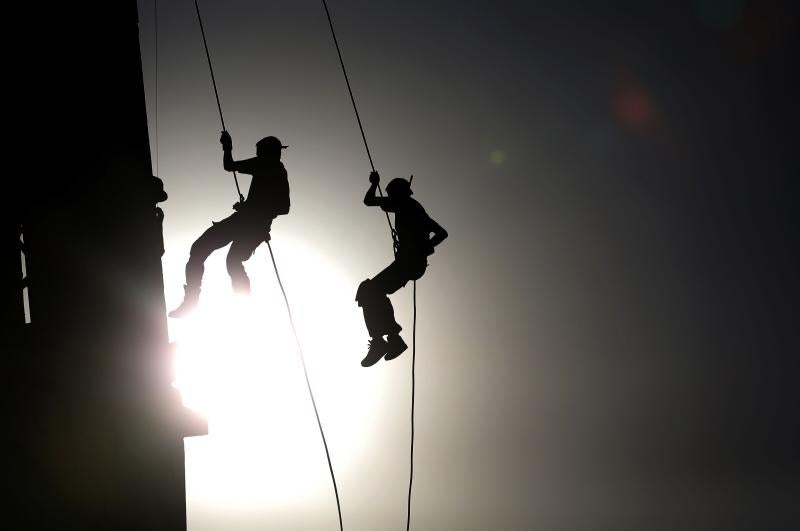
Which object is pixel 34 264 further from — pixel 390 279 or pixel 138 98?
pixel 390 279

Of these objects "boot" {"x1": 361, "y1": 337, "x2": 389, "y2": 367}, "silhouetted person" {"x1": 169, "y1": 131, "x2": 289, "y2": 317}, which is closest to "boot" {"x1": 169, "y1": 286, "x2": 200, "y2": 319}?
"silhouetted person" {"x1": 169, "y1": 131, "x2": 289, "y2": 317}

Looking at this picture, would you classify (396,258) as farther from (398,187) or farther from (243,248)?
(243,248)

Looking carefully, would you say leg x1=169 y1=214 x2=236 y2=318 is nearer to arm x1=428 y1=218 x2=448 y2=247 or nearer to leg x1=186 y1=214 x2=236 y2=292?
leg x1=186 y1=214 x2=236 y2=292

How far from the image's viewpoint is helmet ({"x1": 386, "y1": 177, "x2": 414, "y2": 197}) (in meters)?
8.86

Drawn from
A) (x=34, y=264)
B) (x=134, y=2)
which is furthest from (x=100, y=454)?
(x=134, y=2)

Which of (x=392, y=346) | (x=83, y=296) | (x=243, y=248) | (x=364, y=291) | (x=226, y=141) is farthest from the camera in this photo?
(x=392, y=346)

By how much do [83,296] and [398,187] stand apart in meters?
3.36

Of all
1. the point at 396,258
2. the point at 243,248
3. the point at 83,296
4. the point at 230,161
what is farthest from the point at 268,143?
the point at 83,296

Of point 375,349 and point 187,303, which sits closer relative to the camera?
point 187,303

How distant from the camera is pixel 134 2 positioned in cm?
868

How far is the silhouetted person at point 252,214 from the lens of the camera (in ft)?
28.4

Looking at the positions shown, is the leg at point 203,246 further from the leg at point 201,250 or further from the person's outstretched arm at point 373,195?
the person's outstretched arm at point 373,195

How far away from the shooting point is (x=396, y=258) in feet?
29.2

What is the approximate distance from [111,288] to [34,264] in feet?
2.47
